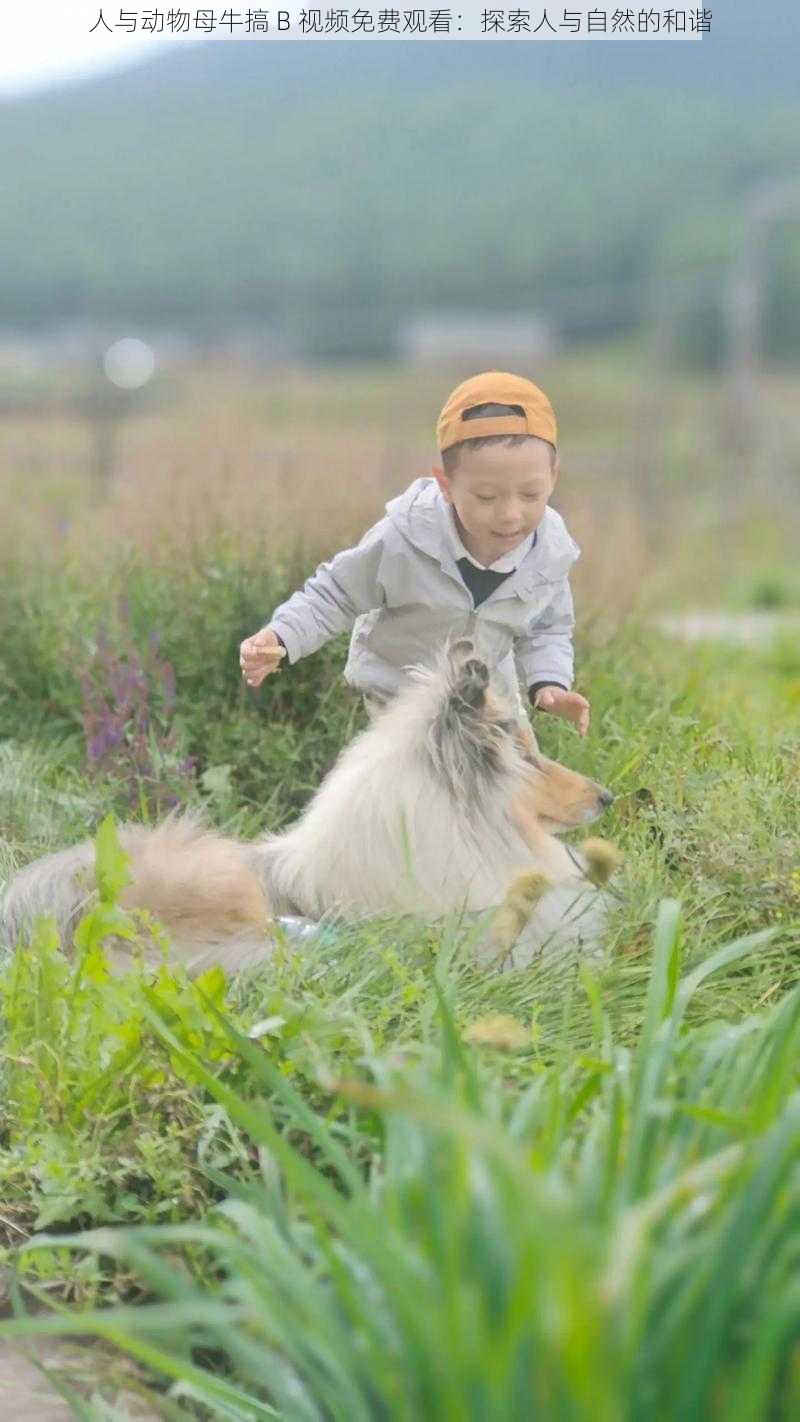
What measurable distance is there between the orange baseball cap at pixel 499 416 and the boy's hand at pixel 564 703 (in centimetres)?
65

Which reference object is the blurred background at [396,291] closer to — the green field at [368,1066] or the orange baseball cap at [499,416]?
the green field at [368,1066]

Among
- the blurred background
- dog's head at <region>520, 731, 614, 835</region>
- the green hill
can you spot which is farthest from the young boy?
the green hill

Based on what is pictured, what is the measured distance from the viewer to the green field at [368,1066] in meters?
1.84

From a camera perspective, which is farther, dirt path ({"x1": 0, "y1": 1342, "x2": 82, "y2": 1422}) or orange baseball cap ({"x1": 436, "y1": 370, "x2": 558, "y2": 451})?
orange baseball cap ({"x1": 436, "y1": 370, "x2": 558, "y2": 451})

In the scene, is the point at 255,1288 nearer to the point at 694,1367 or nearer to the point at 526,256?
the point at 694,1367

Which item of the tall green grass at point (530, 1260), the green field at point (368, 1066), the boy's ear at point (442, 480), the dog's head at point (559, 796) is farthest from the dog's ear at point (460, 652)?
the tall green grass at point (530, 1260)

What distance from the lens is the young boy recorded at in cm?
399

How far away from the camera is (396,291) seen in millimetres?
41688

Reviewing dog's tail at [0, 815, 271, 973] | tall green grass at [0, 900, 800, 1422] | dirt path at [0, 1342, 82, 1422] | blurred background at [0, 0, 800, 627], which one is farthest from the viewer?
blurred background at [0, 0, 800, 627]

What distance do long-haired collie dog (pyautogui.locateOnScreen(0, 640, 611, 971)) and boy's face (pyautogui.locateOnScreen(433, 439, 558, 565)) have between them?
0.37 meters

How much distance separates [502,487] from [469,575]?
1.04 feet

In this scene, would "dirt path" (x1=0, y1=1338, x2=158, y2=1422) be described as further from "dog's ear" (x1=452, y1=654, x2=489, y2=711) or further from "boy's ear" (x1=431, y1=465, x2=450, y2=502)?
"boy's ear" (x1=431, y1=465, x2=450, y2=502)

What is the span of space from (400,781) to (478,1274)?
2082 mm

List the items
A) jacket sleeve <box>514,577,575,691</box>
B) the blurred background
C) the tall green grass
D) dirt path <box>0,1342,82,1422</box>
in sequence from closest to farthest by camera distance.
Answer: the tall green grass, dirt path <box>0,1342,82,1422</box>, jacket sleeve <box>514,577,575,691</box>, the blurred background
